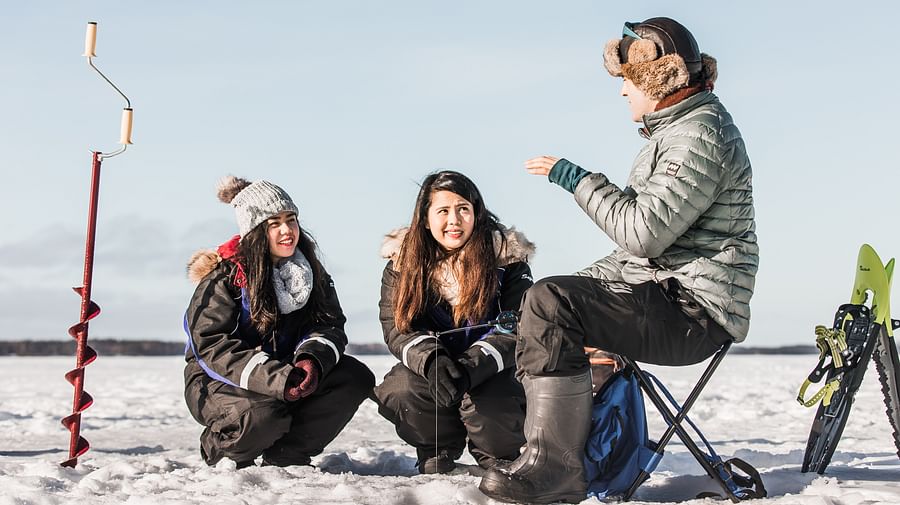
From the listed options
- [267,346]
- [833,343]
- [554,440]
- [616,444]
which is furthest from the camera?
[267,346]

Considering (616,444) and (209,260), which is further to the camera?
(209,260)

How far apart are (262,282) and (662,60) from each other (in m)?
2.06

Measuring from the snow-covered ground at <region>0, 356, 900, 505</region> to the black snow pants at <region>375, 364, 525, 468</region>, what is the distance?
0.16m

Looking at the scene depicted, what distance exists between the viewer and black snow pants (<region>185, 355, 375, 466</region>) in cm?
417

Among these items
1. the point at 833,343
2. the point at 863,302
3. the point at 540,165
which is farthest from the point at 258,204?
the point at 863,302

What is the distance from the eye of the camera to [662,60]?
134 inches

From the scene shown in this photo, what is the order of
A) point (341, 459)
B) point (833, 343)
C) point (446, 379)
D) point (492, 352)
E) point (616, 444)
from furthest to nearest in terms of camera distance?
point (341, 459) → point (492, 352) → point (446, 379) → point (833, 343) → point (616, 444)

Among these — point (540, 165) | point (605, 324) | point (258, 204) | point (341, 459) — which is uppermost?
point (540, 165)

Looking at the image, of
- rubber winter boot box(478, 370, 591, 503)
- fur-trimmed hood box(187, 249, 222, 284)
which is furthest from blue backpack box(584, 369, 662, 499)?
fur-trimmed hood box(187, 249, 222, 284)

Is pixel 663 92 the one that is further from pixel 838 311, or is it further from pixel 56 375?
pixel 56 375

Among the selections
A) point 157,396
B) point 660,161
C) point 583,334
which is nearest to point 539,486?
point 583,334

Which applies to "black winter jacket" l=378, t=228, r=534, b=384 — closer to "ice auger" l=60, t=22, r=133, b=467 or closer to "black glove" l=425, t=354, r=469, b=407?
"black glove" l=425, t=354, r=469, b=407

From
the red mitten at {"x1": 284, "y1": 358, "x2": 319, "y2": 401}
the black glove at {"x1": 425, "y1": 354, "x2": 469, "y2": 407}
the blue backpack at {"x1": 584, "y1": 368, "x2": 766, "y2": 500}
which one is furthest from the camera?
the red mitten at {"x1": 284, "y1": 358, "x2": 319, "y2": 401}

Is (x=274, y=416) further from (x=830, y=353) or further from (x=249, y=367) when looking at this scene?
(x=830, y=353)
